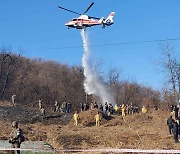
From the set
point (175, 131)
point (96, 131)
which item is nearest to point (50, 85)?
point (96, 131)

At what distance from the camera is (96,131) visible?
26.5m

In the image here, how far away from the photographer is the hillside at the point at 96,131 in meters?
20.5

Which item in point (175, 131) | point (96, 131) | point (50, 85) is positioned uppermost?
point (50, 85)

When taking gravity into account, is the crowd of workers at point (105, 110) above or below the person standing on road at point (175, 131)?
above

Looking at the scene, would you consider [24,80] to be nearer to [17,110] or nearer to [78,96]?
[78,96]

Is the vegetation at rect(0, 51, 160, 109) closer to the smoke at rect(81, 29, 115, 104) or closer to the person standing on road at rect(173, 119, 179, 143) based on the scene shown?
the smoke at rect(81, 29, 115, 104)

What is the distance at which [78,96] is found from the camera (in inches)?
3730

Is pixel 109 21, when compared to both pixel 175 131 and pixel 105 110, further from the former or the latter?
pixel 175 131

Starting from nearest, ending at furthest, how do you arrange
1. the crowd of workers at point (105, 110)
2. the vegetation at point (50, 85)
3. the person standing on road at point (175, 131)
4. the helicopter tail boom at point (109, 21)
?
the person standing on road at point (175, 131)
the crowd of workers at point (105, 110)
the helicopter tail boom at point (109, 21)
the vegetation at point (50, 85)

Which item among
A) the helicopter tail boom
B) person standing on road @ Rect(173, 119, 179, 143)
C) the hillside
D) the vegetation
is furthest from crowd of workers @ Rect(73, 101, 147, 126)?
the vegetation

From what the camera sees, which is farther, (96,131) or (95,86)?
(95,86)

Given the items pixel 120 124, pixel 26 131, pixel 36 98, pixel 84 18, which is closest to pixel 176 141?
pixel 26 131

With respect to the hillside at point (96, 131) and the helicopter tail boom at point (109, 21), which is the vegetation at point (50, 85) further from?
the hillside at point (96, 131)

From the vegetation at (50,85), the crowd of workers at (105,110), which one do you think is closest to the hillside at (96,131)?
the crowd of workers at (105,110)
